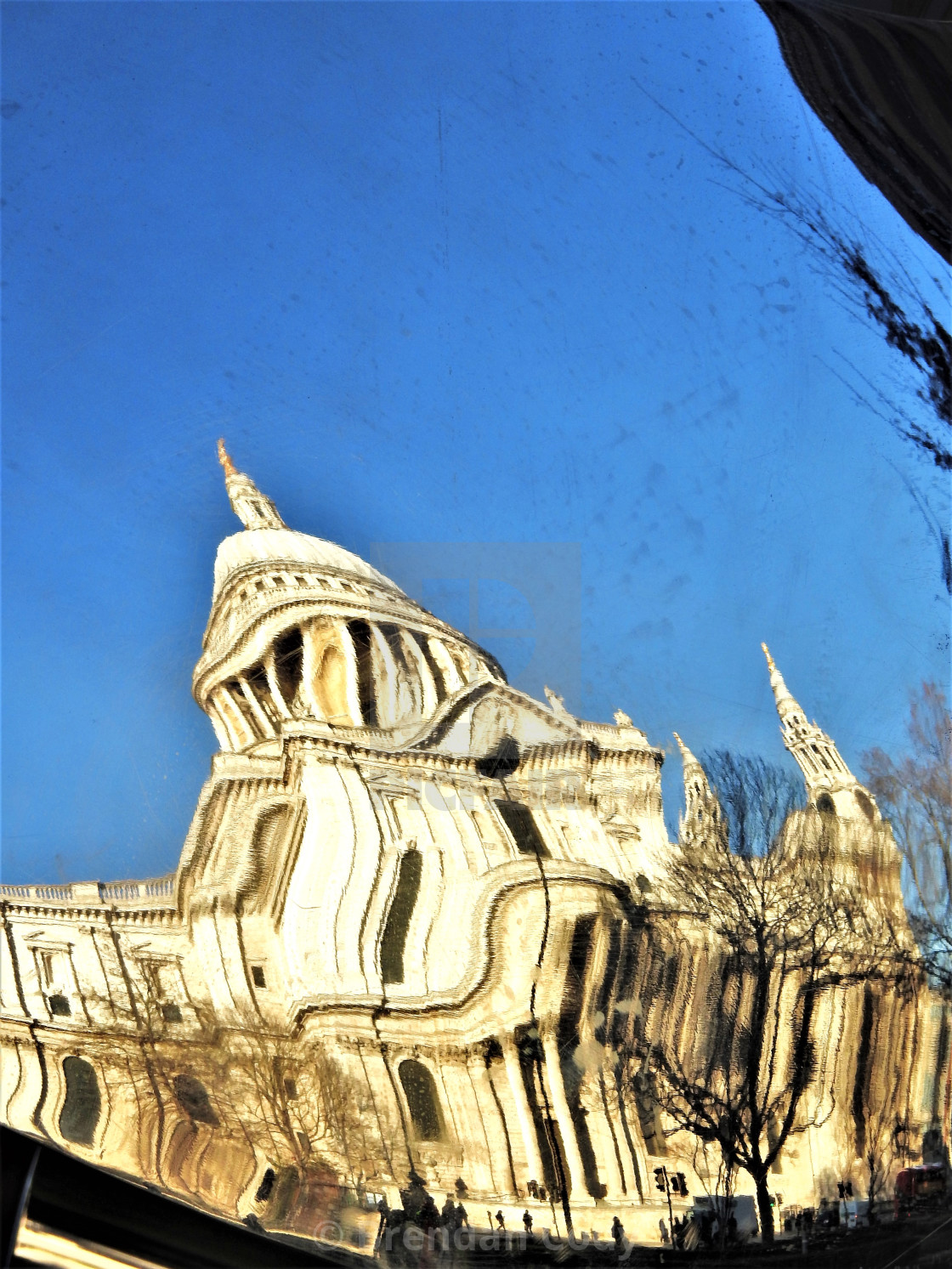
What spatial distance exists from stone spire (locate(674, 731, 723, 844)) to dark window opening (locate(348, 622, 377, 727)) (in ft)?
1.78

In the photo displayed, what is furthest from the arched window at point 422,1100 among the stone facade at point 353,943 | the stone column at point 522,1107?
the stone column at point 522,1107

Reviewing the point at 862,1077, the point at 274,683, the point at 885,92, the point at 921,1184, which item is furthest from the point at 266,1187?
the point at 885,92

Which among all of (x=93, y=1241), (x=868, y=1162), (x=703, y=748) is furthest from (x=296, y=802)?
(x=868, y=1162)

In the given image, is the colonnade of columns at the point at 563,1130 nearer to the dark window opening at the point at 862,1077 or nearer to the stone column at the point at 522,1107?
the stone column at the point at 522,1107

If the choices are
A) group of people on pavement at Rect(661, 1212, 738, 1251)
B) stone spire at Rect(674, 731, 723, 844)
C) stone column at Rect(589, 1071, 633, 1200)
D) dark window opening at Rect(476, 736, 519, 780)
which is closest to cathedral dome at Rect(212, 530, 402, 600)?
dark window opening at Rect(476, 736, 519, 780)

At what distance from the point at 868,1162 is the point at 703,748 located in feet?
3.00

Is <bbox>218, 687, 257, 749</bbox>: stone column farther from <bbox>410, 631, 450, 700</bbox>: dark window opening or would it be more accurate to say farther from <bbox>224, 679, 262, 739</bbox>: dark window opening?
<bbox>410, 631, 450, 700</bbox>: dark window opening

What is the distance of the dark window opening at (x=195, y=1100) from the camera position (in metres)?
1.95

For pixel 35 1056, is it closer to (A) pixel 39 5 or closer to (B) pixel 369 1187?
(B) pixel 369 1187

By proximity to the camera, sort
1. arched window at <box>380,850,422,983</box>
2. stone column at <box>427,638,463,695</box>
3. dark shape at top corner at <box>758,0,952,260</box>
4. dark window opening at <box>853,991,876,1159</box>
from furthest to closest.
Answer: dark shape at top corner at <box>758,0,952,260</box> < dark window opening at <box>853,991,876,1159</box> < stone column at <box>427,638,463,695</box> < arched window at <box>380,850,422,983</box>

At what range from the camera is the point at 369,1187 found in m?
1.99

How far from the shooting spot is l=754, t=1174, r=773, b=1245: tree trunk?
2.16 meters

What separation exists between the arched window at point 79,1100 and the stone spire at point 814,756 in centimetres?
134

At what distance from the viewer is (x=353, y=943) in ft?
6.15
